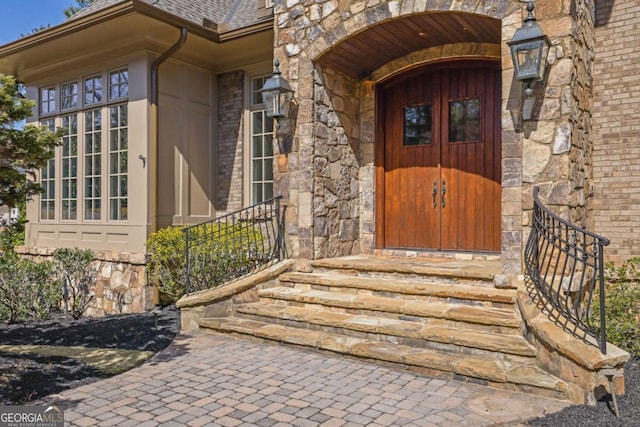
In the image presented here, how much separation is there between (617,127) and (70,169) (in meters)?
7.50

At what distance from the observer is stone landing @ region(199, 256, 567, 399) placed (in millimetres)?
3557

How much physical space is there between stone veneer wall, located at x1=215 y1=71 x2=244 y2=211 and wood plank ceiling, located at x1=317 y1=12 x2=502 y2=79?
2.22 meters

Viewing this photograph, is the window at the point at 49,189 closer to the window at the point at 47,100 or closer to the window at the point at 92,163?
the window at the point at 47,100

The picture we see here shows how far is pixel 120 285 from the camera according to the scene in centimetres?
705

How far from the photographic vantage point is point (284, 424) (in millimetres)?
2885

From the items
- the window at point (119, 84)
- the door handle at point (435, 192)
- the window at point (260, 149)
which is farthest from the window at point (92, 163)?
the door handle at point (435, 192)

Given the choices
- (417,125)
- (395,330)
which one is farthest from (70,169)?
(395,330)

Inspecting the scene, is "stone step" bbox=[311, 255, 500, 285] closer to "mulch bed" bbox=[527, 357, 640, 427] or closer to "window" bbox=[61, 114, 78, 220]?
"mulch bed" bbox=[527, 357, 640, 427]

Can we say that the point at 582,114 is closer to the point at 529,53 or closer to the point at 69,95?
the point at 529,53

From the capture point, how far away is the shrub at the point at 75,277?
6.93 metres

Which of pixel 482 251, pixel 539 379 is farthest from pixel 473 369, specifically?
pixel 482 251

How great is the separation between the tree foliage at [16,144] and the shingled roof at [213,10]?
11.6 feet

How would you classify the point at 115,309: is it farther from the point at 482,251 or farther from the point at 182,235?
the point at 482,251

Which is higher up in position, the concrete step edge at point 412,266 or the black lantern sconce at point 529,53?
the black lantern sconce at point 529,53
